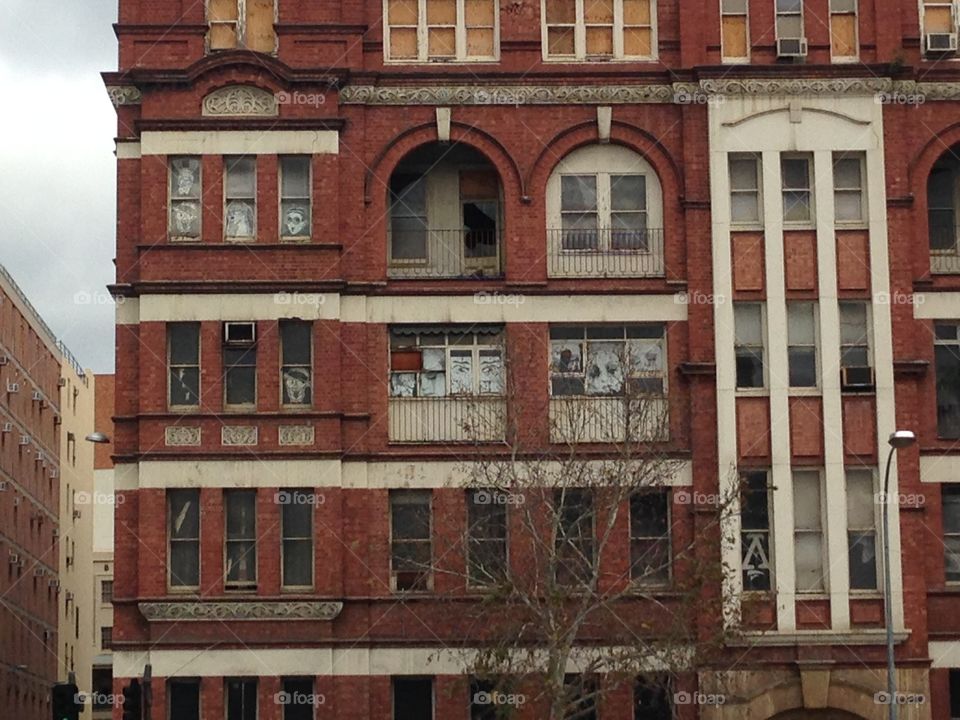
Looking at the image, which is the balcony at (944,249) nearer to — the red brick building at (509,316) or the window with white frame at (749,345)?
the red brick building at (509,316)

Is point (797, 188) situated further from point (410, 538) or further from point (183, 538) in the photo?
point (183, 538)

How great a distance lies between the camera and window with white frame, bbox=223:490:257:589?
5088cm

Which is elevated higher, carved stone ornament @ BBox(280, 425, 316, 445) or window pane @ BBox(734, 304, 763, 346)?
window pane @ BBox(734, 304, 763, 346)

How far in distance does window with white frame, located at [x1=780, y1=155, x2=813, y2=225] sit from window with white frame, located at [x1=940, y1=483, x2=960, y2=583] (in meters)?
7.04

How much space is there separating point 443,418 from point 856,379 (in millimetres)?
9559

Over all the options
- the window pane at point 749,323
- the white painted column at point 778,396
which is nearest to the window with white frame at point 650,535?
the white painted column at point 778,396

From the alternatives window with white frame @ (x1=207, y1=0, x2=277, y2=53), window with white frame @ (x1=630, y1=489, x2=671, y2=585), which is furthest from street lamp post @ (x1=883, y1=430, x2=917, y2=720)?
window with white frame @ (x1=207, y1=0, x2=277, y2=53)

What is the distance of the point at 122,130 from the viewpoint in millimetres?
52812

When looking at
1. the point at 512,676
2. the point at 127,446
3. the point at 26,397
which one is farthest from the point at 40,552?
the point at 512,676

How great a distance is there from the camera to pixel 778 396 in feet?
169

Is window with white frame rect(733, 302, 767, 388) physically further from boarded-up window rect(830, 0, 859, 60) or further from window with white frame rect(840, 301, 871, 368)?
boarded-up window rect(830, 0, 859, 60)

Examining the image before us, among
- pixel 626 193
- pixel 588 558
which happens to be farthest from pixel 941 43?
pixel 588 558

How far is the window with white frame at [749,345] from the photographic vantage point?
51938 mm

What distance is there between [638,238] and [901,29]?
7939 mm
